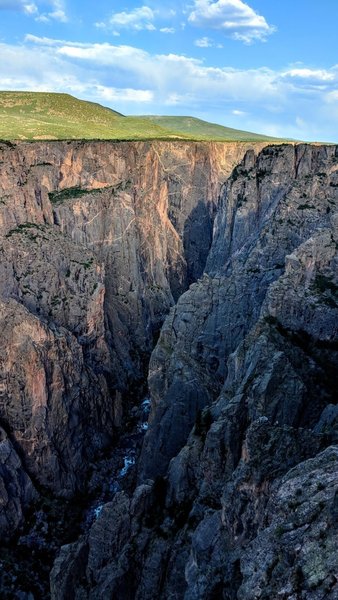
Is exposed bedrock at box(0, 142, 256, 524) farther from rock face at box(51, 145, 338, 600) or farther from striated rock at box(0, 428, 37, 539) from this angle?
rock face at box(51, 145, 338, 600)

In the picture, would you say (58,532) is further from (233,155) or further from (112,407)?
(233,155)

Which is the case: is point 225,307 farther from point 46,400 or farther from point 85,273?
point 85,273

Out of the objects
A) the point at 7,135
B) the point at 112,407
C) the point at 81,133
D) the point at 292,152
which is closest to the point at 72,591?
the point at 112,407

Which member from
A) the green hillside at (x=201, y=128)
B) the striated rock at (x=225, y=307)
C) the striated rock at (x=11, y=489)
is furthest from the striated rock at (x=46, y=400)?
the green hillside at (x=201, y=128)

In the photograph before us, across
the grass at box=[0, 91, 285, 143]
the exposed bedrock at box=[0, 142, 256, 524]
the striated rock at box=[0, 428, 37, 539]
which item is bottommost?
the striated rock at box=[0, 428, 37, 539]

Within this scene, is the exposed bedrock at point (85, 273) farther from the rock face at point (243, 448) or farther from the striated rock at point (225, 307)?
the rock face at point (243, 448)

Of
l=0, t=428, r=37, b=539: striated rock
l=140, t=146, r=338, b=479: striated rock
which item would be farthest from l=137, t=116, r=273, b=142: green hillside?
l=0, t=428, r=37, b=539: striated rock
